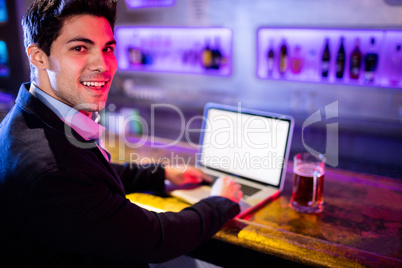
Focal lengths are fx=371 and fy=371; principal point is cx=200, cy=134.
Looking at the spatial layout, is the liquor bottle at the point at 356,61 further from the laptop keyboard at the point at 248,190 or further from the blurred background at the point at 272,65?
the laptop keyboard at the point at 248,190

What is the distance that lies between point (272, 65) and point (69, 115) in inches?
112

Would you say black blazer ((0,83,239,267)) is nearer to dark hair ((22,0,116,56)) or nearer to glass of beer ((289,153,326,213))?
dark hair ((22,0,116,56))

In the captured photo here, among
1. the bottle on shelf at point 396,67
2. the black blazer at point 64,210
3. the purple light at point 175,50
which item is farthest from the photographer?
the purple light at point 175,50

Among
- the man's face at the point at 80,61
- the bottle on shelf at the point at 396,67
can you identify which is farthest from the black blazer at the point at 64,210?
the bottle on shelf at the point at 396,67

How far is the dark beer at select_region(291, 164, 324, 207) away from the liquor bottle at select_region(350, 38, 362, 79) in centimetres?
219

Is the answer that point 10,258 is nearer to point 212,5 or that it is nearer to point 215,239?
point 215,239

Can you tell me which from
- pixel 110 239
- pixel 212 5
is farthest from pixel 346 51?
pixel 110 239

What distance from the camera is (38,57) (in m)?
1.18

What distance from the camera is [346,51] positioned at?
11.1 feet

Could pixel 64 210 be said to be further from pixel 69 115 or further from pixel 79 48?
pixel 79 48

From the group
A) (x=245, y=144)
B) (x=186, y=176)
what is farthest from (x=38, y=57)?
(x=245, y=144)

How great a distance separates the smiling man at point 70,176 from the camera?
0.97 metres

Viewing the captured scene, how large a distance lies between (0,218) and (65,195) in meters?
0.27

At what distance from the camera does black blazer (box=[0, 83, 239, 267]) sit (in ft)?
3.14
